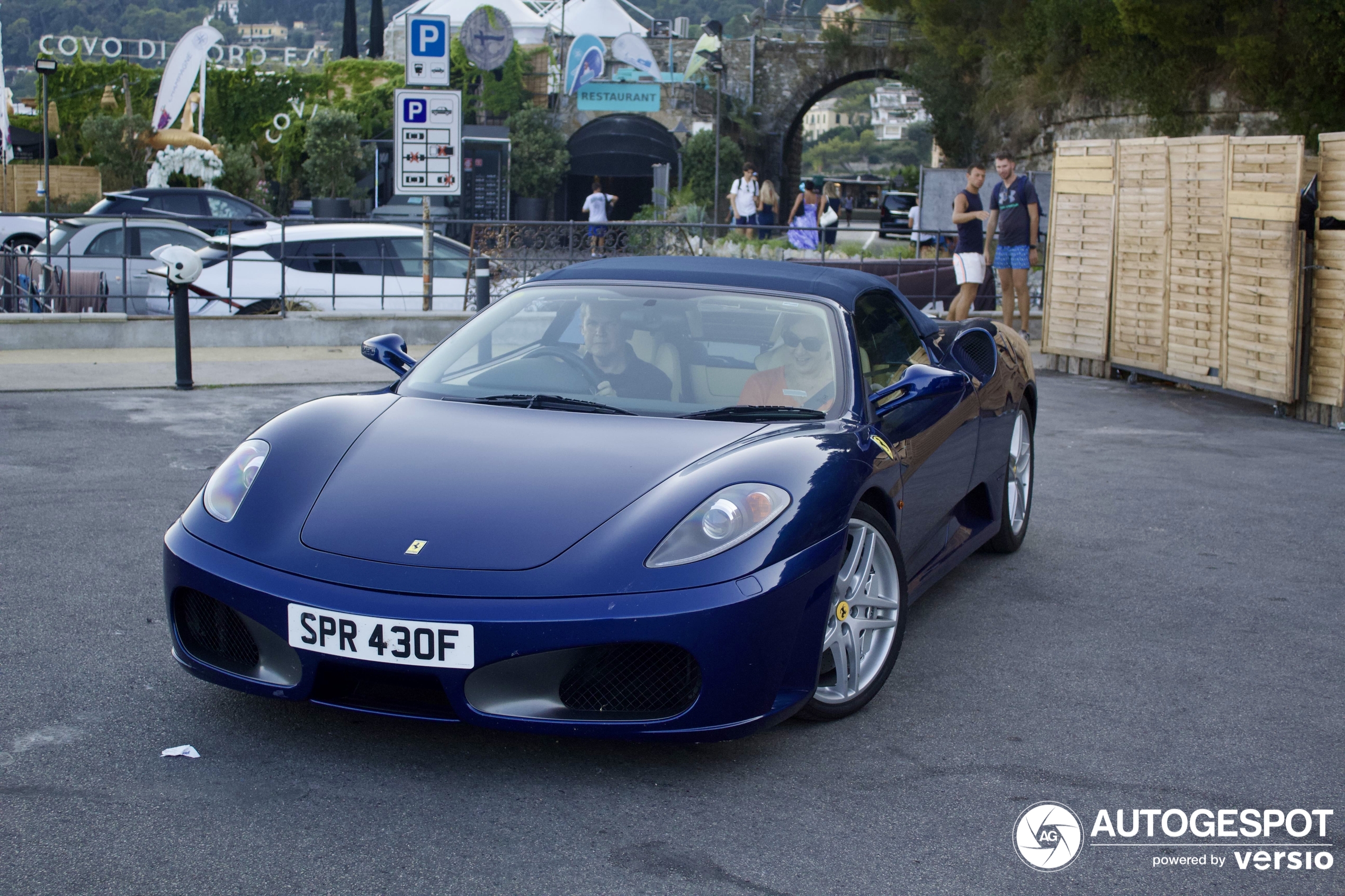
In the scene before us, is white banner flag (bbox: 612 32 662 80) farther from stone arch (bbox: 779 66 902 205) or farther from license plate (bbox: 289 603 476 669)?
license plate (bbox: 289 603 476 669)

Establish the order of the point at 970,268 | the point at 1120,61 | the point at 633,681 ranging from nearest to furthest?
the point at 633,681, the point at 970,268, the point at 1120,61

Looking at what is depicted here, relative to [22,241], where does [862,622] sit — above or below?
below

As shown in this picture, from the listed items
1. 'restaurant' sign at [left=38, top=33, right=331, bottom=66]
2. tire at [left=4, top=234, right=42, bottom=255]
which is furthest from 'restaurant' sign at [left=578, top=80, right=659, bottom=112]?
tire at [left=4, top=234, right=42, bottom=255]

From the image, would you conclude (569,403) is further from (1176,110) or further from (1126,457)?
(1176,110)

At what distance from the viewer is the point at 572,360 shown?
446 cm

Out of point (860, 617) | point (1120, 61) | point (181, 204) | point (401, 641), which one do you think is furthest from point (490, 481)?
point (1120, 61)

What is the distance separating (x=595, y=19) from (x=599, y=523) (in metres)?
52.3

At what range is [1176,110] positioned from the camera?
81.7ft

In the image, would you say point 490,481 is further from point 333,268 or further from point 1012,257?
point 333,268

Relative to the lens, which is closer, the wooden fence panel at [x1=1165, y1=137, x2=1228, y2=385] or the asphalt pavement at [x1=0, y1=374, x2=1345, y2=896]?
the asphalt pavement at [x1=0, y1=374, x2=1345, y2=896]

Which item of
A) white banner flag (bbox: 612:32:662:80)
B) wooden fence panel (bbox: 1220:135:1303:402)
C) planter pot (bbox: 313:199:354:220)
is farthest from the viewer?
white banner flag (bbox: 612:32:662:80)

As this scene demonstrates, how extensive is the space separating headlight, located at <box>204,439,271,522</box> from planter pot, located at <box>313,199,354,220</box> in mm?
34236

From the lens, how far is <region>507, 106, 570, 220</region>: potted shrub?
159 ft

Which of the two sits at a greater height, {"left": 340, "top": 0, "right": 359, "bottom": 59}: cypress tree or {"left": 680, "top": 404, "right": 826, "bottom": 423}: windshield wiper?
{"left": 340, "top": 0, "right": 359, "bottom": 59}: cypress tree
